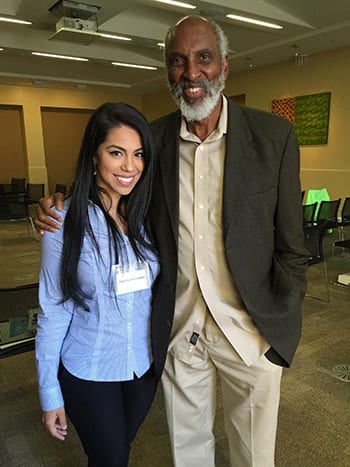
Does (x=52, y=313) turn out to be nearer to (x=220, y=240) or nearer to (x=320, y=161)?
(x=220, y=240)

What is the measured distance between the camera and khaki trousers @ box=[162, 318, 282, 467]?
4.42 feet

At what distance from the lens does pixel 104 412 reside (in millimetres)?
1212

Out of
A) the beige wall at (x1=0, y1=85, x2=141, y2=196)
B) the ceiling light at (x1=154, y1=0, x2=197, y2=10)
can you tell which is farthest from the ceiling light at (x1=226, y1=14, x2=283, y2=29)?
the beige wall at (x1=0, y1=85, x2=141, y2=196)

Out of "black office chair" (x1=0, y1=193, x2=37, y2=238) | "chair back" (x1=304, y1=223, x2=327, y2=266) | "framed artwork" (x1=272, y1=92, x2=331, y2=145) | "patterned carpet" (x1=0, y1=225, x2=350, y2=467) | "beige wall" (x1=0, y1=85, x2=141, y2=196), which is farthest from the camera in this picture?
"beige wall" (x1=0, y1=85, x2=141, y2=196)

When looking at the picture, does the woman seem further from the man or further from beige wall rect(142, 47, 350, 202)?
beige wall rect(142, 47, 350, 202)

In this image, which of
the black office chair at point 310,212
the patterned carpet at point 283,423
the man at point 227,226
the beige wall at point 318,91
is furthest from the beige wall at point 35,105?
the man at point 227,226

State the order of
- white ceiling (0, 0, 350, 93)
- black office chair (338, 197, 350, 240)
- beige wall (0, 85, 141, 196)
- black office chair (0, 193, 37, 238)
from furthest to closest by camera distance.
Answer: beige wall (0, 85, 141, 196), black office chair (0, 193, 37, 238), white ceiling (0, 0, 350, 93), black office chair (338, 197, 350, 240)

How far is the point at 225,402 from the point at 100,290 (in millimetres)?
719

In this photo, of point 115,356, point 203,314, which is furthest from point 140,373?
point 203,314

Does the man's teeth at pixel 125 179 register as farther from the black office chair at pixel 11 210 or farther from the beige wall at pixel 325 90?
the beige wall at pixel 325 90

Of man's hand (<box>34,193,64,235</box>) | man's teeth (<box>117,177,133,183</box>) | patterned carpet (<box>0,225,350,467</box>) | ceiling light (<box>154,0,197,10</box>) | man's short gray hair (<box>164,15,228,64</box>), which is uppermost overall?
ceiling light (<box>154,0,197,10</box>)

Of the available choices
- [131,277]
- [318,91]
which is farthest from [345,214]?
[131,277]

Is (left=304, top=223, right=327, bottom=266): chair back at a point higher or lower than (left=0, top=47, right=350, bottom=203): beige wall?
lower

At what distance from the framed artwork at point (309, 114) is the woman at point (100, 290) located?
7.29 m
